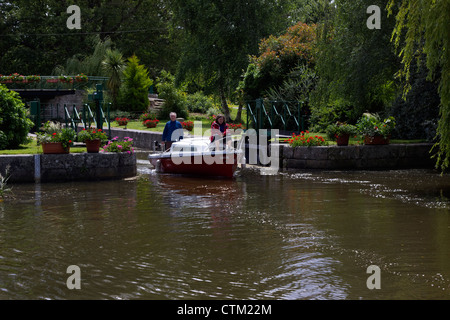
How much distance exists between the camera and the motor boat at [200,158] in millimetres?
14734

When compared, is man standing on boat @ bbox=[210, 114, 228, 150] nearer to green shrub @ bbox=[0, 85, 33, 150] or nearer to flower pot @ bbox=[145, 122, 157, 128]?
green shrub @ bbox=[0, 85, 33, 150]

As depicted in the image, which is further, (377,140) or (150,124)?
(150,124)

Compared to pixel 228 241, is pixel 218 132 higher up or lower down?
higher up

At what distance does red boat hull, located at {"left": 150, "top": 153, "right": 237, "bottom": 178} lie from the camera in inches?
579

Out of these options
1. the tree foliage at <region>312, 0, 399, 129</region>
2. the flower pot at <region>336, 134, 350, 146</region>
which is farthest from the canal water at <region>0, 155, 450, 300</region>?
the tree foliage at <region>312, 0, 399, 129</region>

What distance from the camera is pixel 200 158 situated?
14.9 meters

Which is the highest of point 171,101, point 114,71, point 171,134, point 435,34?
point 114,71

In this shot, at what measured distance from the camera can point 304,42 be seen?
25.4 metres

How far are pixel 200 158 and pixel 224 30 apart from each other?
1682 cm

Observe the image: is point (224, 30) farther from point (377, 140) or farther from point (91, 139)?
point (91, 139)

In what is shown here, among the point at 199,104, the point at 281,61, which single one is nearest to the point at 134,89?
the point at 199,104
